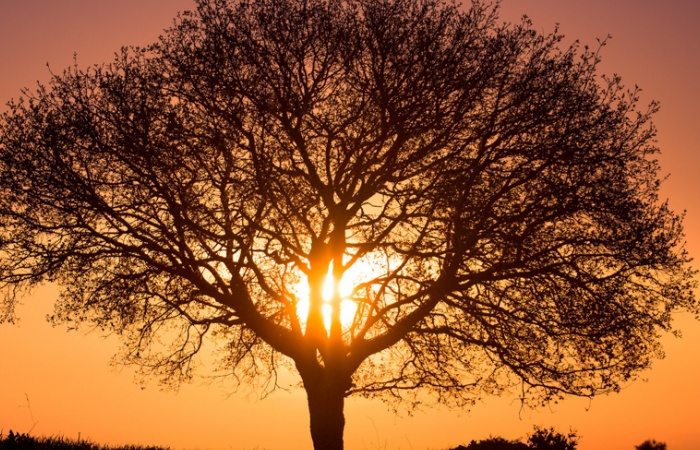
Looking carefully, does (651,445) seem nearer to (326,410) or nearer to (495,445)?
(495,445)

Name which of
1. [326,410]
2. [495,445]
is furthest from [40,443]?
[495,445]

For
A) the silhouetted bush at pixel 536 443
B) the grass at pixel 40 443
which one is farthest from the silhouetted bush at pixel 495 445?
the grass at pixel 40 443

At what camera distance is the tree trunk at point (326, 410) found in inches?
829

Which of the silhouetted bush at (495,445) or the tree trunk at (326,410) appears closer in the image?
the tree trunk at (326,410)

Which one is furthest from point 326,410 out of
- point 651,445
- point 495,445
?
point 651,445

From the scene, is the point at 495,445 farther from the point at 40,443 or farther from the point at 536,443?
the point at 40,443

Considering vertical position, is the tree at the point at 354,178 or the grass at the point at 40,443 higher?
the tree at the point at 354,178

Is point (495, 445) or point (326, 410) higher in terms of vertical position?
point (326, 410)

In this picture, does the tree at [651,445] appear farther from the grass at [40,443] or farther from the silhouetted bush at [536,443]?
the grass at [40,443]

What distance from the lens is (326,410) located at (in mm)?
21297

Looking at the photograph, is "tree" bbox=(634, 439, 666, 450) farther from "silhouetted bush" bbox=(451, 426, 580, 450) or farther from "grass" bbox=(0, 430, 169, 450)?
"grass" bbox=(0, 430, 169, 450)

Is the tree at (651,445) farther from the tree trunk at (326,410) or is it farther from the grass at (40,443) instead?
the grass at (40,443)

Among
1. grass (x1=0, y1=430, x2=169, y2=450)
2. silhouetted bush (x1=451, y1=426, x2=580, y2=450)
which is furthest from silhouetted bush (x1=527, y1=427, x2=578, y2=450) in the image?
grass (x1=0, y1=430, x2=169, y2=450)

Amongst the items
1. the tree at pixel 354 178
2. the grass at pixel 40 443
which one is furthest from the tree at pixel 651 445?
the grass at pixel 40 443
